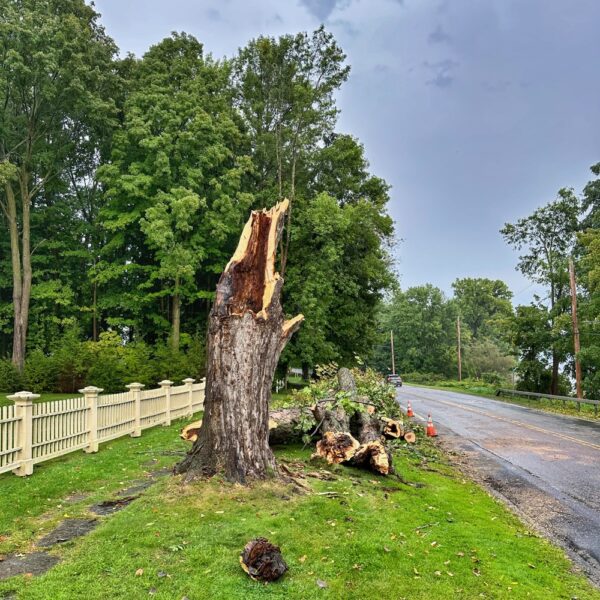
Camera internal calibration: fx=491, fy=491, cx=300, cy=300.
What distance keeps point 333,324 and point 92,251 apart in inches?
572

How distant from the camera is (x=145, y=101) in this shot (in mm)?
25922

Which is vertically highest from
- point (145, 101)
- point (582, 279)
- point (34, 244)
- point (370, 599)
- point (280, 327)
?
point (145, 101)

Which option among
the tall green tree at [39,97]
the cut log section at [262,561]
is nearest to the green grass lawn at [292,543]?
the cut log section at [262,561]

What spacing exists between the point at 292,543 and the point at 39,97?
86.2ft

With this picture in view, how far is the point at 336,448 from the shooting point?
8555mm

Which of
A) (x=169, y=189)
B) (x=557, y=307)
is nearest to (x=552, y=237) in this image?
(x=557, y=307)

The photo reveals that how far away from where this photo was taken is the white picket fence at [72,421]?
26.5ft

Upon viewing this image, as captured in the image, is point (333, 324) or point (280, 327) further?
point (333, 324)

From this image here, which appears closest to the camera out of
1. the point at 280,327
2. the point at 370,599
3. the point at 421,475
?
the point at 370,599

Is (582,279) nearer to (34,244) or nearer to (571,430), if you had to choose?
(571,430)

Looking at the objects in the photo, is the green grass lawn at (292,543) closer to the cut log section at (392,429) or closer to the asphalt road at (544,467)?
the asphalt road at (544,467)

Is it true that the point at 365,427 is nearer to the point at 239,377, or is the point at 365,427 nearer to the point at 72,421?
the point at 239,377

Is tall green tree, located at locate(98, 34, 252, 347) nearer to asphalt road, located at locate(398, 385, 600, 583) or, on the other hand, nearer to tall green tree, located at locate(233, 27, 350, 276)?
tall green tree, located at locate(233, 27, 350, 276)

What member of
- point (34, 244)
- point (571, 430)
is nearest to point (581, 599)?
point (571, 430)
